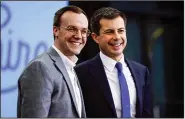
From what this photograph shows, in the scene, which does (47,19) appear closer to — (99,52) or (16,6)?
(16,6)

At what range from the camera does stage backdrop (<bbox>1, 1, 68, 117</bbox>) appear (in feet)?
6.23

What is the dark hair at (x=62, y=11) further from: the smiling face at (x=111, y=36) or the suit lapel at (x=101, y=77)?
the suit lapel at (x=101, y=77)

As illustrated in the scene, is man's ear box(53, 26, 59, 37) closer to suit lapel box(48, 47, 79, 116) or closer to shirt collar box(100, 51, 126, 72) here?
suit lapel box(48, 47, 79, 116)

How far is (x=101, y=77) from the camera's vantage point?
184cm

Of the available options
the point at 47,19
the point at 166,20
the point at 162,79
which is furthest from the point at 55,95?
A: the point at 166,20

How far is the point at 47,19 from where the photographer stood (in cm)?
188

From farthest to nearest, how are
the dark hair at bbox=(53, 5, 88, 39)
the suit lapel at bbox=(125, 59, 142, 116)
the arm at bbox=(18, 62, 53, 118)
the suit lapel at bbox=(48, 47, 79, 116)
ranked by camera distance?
1. the suit lapel at bbox=(125, 59, 142, 116)
2. the dark hair at bbox=(53, 5, 88, 39)
3. the suit lapel at bbox=(48, 47, 79, 116)
4. the arm at bbox=(18, 62, 53, 118)

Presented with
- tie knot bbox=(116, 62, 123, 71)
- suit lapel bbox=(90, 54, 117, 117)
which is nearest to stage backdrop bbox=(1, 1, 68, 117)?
suit lapel bbox=(90, 54, 117, 117)

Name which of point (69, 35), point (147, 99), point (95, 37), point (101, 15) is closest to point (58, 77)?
point (69, 35)

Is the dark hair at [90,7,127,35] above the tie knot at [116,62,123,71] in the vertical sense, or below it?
above

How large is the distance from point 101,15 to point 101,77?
0.38 meters

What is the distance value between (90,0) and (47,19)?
Answer: 31 cm

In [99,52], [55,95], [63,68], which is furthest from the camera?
[99,52]

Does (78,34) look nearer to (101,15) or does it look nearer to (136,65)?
(101,15)
